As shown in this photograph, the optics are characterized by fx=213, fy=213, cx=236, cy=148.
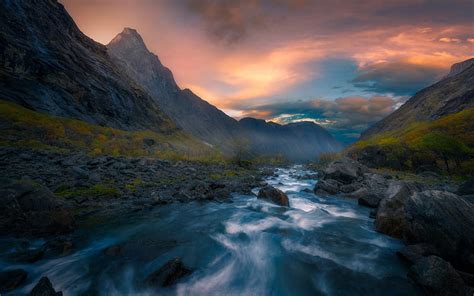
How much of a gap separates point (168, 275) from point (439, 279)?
27.8 feet

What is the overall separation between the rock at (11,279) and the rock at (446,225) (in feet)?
48.7

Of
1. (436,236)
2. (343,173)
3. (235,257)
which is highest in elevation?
(436,236)

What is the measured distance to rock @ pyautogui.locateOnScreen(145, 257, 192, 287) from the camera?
24.2 ft

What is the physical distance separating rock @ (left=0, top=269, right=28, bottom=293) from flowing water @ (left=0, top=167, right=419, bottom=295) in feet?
0.97

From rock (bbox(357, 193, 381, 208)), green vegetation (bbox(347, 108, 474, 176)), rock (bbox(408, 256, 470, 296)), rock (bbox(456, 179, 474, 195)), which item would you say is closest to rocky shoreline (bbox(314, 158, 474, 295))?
rock (bbox(408, 256, 470, 296))

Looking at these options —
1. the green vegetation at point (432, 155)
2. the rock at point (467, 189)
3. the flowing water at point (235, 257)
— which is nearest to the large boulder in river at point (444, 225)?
the flowing water at point (235, 257)

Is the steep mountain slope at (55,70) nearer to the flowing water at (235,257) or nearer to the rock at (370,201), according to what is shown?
the flowing water at (235,257)

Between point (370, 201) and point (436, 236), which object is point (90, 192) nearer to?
point (436, 236)

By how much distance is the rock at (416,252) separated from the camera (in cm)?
824

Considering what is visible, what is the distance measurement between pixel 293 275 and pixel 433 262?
4631mm

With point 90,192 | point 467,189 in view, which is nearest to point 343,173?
point 467,189

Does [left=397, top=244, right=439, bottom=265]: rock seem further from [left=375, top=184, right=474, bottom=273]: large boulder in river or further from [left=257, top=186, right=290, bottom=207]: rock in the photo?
[left=257, top=186, right=290, bottom=207]: rock

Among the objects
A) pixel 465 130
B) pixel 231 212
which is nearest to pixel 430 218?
pixel 231 212

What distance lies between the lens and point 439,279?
6262 mm
